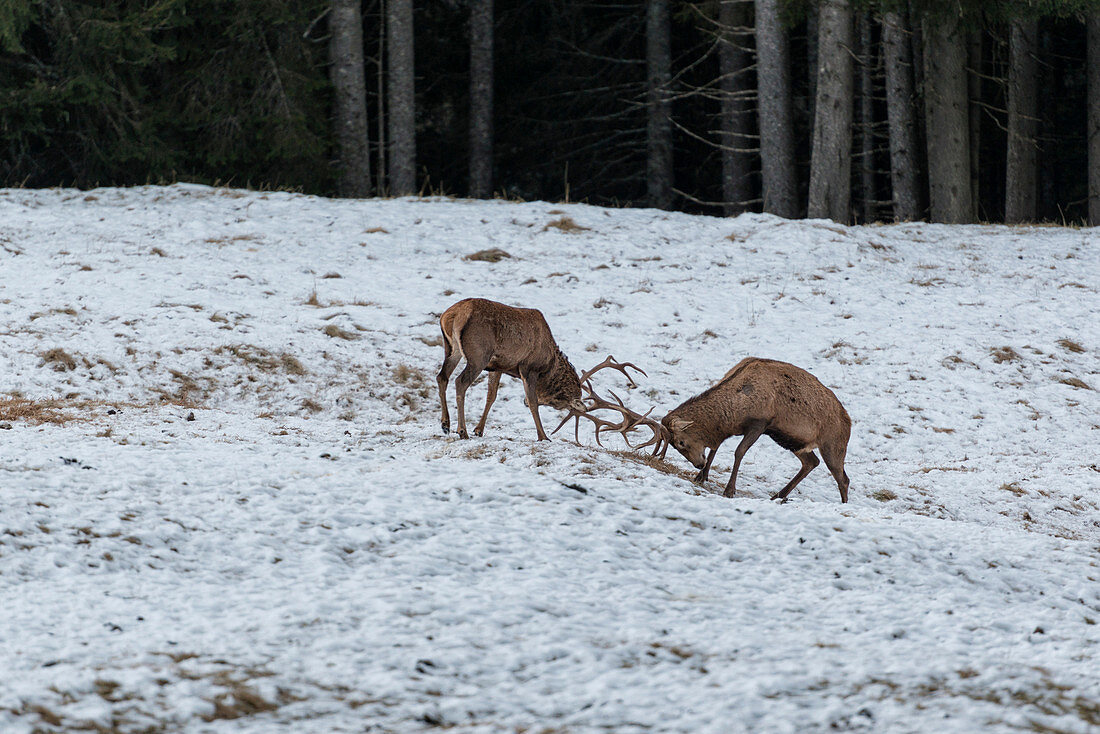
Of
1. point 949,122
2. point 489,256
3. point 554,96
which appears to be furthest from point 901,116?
point 554,96

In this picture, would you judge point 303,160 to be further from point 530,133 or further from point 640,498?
point 640,498

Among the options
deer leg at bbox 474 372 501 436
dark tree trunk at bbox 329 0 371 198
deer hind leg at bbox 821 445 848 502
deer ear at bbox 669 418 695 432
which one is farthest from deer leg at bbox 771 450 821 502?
dark tree trunk at bbox 329 0 371 198

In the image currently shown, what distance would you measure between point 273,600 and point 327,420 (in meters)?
5.18

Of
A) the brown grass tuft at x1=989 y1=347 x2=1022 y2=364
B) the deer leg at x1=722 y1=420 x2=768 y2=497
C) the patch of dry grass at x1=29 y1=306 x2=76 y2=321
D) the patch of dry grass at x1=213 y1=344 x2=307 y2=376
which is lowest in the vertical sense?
the deer leg at x1=722 y1=420 x2=768 y2=497

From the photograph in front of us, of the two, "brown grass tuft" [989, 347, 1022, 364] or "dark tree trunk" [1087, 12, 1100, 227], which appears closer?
"brown grass tuft" [989, 347, 1022, 364]

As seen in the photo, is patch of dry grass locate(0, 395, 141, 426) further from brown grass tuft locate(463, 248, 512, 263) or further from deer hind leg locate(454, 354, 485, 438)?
brown grass tuft locate(463, 248, 512, 263)

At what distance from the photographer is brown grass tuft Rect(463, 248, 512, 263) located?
52.6ft

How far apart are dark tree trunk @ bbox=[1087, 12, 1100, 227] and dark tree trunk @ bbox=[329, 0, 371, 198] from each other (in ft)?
51.2

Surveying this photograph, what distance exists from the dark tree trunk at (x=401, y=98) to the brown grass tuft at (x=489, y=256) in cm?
787

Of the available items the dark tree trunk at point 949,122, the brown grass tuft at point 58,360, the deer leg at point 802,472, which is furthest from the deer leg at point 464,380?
the dark tree trunk at point 949,122

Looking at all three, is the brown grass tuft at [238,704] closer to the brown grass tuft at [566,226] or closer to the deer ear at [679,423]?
the deer ear at [679,423]

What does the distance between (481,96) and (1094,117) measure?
572 inches

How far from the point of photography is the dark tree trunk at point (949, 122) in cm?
2047

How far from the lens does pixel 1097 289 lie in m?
15.1
